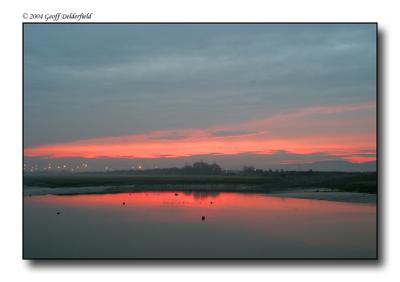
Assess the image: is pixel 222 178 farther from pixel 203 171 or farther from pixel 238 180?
pixel 203 171

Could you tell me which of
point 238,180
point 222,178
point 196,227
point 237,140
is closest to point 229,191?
point 238,180

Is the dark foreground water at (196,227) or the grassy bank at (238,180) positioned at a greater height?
the grassy bank at (238,180)

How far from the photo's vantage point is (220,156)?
5.46 meters

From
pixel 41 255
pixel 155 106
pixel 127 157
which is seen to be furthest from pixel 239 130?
pixel 41 255

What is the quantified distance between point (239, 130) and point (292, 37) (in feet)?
4.31

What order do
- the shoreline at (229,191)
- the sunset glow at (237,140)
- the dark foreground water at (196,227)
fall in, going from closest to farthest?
the dark foreground water at (196,227) → the sunset glow at (237,140) → the shoreline at (229,191)

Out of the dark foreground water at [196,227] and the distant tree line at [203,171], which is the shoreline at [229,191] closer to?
the dark foreground water at [196,227]

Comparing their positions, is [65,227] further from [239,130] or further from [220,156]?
[239,130]

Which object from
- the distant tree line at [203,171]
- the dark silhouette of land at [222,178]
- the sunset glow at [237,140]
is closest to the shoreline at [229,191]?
the dark silhouette of land at [222,178]

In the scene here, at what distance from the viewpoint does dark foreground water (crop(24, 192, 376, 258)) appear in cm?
463

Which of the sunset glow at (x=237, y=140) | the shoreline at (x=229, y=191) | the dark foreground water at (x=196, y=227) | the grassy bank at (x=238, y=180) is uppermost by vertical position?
the sunset glow at (x=237, y=140)

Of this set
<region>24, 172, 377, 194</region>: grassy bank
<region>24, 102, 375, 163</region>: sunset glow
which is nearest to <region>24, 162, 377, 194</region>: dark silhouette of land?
<region>24, 172, 377, 194</region>: grassy bank

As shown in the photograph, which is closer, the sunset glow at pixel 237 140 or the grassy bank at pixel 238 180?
the sunset glow at pixel 237 140

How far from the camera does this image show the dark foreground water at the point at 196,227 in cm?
463
